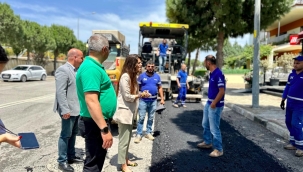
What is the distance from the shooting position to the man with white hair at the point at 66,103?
3.57 m

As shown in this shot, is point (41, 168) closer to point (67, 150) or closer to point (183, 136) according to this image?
point (67, 150)

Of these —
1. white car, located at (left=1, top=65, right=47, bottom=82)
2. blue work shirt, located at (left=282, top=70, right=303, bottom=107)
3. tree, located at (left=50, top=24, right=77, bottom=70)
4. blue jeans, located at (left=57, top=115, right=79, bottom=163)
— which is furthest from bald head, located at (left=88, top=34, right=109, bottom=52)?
tree, located at (left=50, top=24, right=77, bottom=70)

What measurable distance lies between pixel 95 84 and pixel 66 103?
147 cm

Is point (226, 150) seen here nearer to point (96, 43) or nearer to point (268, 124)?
point (268, 124)

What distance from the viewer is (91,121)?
248 cm

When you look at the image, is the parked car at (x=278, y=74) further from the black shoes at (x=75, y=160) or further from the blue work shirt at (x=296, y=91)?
the black shoes at (x=75, y=160)

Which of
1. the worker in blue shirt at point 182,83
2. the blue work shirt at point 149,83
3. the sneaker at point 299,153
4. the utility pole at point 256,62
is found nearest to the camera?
the sneaker at point 299,153

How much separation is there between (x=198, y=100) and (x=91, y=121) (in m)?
8.93

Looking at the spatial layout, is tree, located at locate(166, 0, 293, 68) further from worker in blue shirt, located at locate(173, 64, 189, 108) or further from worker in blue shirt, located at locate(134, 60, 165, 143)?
worker in blue shirt, located at locate(134, 60, 165, 143)

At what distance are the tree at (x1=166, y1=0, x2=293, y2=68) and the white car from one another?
536 inches

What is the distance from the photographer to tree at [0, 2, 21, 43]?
20938 millimetres

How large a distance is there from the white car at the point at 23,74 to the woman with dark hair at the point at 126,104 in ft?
64.4

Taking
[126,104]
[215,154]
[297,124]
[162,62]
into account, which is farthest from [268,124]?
[162,62]

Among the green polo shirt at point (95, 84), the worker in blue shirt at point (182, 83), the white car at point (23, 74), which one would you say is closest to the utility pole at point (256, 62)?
the worker in blue shirt at point (182, 83)
